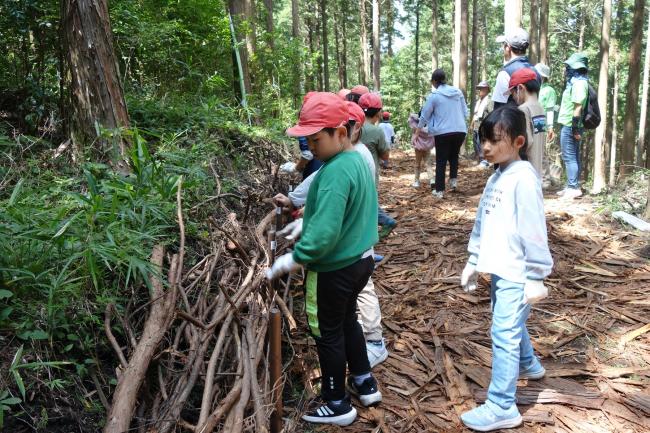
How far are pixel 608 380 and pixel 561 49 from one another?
3914cm

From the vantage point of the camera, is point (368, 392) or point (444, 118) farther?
point (444, 118)

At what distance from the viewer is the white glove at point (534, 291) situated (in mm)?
2529

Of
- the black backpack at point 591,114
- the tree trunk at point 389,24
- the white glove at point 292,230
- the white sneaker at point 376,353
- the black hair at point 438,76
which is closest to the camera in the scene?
the white glove at point 292,230

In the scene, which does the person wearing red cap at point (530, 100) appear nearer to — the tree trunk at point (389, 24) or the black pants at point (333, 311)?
the black pants at point (333, 311)

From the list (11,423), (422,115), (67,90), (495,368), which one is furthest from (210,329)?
(422,115)

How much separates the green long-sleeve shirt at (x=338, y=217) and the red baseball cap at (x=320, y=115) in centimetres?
20

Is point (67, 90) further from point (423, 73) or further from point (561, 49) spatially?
point (561, 49)

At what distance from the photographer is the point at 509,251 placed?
2.67 metres

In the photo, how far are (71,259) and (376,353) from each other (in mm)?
2197

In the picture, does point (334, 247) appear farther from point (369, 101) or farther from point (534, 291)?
point (369, 101)

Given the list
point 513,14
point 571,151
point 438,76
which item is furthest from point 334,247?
point 513,14

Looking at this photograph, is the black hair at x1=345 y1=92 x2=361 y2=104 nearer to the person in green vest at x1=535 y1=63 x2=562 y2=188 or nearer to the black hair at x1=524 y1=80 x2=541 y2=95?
the black hair at x1=524 y1=80 x2=541 y2=95

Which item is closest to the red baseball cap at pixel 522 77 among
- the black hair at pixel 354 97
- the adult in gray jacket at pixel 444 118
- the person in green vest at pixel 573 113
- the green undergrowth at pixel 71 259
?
the black hair at pixel 354 97

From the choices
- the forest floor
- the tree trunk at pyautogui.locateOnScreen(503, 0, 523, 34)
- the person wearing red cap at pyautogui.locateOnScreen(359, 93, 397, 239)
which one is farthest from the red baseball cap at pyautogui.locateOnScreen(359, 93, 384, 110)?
the tree trunk at pyautogui.locateOnScreen(503, 0, 523, 34)
